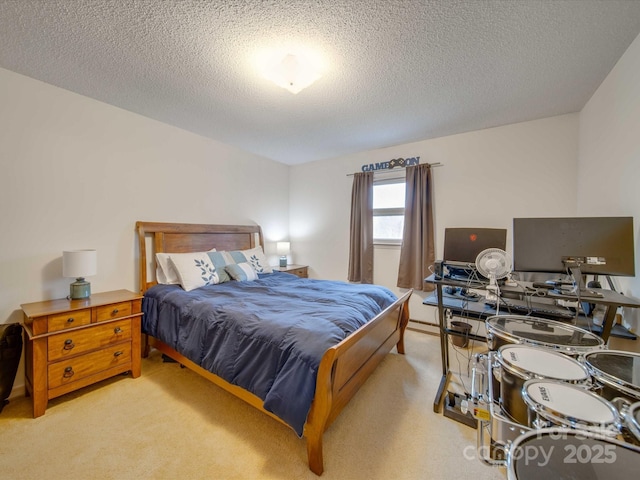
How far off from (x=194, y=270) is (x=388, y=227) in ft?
8.87

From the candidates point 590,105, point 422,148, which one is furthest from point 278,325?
point 590,105

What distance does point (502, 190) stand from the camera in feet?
9.76

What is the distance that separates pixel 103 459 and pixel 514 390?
2.19 m

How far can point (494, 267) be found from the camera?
5.98 feet

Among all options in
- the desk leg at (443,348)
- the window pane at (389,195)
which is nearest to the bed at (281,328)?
the desk leg at (443,348)

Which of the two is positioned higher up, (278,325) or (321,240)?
(321,240)

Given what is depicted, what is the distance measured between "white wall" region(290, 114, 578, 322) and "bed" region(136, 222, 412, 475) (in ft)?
3.90

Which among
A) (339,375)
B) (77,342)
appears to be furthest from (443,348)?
(77,342)

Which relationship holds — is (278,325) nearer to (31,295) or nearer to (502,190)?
(31,295)

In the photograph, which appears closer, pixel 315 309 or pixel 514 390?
pixel 514 390

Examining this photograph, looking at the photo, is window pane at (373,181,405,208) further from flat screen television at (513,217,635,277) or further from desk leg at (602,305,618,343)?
desk leg at (602,305,618,343)

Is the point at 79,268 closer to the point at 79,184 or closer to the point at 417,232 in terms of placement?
the point at 79,184

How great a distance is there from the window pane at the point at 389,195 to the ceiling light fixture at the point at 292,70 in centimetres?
218

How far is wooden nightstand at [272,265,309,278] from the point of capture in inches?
157
